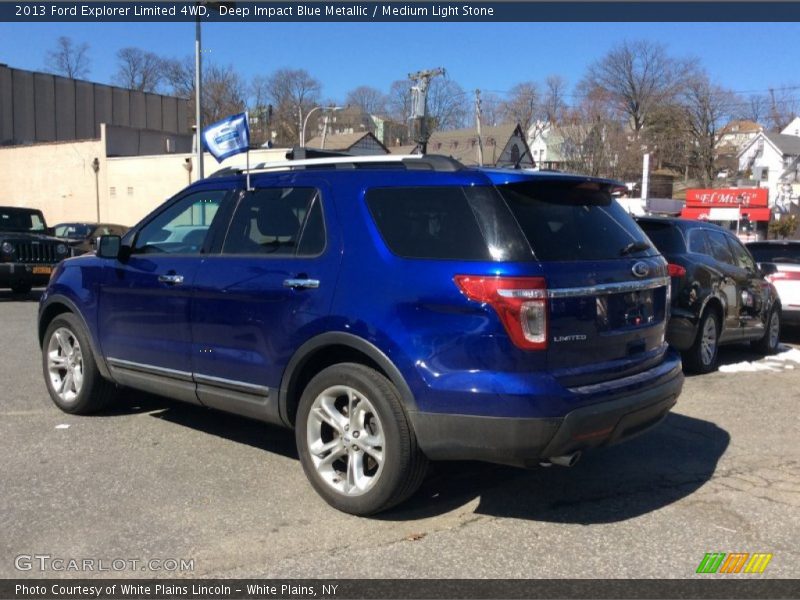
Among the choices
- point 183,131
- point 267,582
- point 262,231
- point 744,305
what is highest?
point 183,131

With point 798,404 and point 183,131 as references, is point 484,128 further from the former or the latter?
point 798,404

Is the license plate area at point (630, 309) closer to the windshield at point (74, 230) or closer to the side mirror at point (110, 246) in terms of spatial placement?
the side mirror at point (110, 246)

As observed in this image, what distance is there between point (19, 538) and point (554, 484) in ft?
9.81

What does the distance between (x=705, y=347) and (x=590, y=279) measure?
4.97 m

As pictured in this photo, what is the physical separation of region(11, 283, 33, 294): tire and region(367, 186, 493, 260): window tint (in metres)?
12.5

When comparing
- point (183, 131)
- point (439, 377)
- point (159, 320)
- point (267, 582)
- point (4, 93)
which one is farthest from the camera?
point (183, 131)

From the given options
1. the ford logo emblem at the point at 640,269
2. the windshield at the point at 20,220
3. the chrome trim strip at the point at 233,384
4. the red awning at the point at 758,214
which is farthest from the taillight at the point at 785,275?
the red awning at the point at 758,214

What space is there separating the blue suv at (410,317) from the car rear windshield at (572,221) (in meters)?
0.01

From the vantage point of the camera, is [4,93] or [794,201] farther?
[794,201]

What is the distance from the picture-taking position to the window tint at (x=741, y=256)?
905cm

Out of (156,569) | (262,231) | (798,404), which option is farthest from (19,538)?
(798,404)

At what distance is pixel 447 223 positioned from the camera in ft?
13.0

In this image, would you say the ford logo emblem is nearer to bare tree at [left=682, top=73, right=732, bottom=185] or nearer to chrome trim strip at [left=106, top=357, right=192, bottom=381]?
chrome trim strip at [left=106, top=357, right=192, bottom=381]

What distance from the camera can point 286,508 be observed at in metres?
4.23
